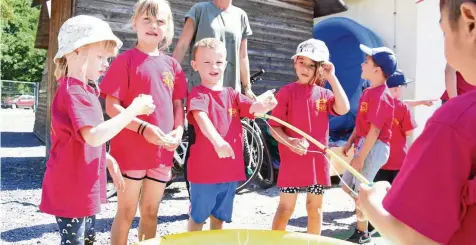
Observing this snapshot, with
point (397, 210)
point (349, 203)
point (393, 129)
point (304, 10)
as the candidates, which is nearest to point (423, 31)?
point (304, 10)

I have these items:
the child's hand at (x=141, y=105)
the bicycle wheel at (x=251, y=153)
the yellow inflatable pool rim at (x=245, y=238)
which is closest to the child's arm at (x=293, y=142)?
the yellow inflatable pool rim at (x=245, y=238)

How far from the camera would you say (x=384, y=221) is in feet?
3.08

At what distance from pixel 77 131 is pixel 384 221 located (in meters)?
1.42

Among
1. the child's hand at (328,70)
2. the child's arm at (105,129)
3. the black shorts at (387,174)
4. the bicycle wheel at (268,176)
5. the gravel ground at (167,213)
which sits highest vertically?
the child's hand at (328,70)

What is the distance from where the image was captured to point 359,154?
3367 millimetres

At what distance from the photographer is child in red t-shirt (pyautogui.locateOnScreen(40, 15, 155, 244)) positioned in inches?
78.7

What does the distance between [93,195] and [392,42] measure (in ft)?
23.6

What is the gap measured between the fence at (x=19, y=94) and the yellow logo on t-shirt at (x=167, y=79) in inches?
1062

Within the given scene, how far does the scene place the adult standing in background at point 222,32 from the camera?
3352 mm

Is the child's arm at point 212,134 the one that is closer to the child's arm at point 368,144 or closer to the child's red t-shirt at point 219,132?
the child's red t-shirt at point 219,132

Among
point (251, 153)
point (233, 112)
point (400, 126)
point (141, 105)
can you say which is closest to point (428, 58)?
point (251, 153)

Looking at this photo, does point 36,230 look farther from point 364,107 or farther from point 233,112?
point 364,107

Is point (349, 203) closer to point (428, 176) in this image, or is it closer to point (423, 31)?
point (423, 31)

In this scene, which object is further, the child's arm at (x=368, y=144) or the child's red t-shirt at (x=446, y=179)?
the child's arm at (x=368, y=144)
